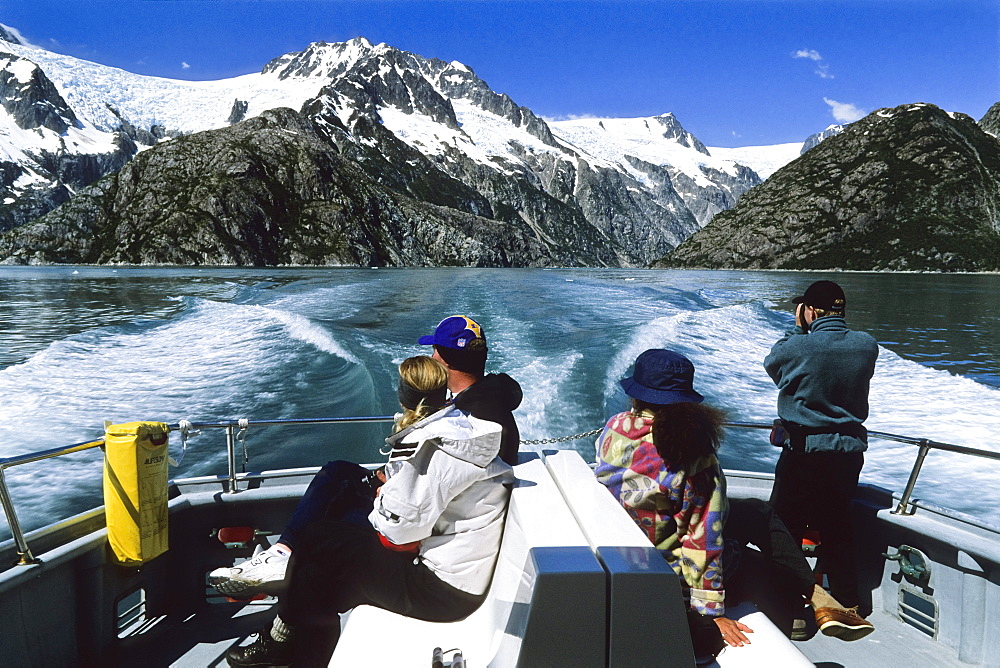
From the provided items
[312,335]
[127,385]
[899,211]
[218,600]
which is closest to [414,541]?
[218,600]

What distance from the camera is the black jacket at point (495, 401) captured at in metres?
3.00

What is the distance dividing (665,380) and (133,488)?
3.31 metres

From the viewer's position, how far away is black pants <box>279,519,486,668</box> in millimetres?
2779

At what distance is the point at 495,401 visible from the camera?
3021 millimetres

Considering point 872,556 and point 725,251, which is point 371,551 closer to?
point 872,556

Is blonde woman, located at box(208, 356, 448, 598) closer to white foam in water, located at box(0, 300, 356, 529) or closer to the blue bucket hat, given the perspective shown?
the blue bucket hat

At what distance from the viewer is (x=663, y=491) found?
262 cm

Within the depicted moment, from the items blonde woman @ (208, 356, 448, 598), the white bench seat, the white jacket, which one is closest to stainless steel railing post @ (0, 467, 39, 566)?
blonde woman @ (208, 356, 448, 598)

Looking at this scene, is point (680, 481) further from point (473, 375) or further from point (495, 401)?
point (473, 375)

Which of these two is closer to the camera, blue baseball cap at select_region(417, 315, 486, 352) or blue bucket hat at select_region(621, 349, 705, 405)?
blue bucket hat at select_region(621, 349, 705, 405)

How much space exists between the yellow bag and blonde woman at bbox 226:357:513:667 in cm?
96

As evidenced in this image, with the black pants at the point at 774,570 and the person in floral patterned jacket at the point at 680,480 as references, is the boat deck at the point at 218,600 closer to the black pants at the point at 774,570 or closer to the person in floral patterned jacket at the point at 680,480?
the black pants at the point at 774,570

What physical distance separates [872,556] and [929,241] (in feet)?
675

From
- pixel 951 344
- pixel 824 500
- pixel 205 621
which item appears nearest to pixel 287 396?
pixel 205 621
